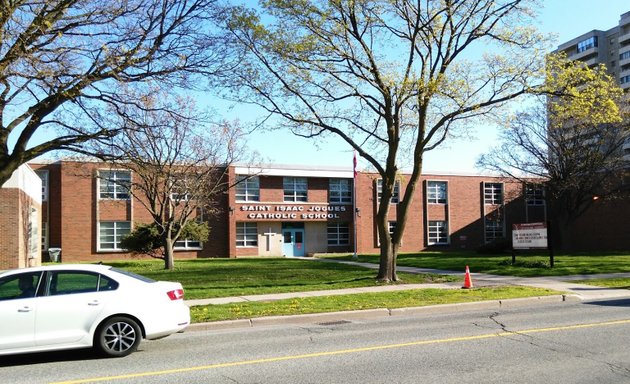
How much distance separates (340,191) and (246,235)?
8.59 meters

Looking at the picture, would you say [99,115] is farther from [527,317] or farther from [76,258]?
[76,258]

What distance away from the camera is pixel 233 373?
23.1ft

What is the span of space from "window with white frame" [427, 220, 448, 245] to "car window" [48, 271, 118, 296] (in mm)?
41900

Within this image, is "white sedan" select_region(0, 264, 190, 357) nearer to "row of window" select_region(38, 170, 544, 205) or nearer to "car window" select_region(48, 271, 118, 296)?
"car window" select_region(48, 271, 118, 296)

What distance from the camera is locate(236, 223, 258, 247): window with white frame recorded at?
42.9 meters

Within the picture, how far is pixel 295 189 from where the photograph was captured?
44500 millimetres

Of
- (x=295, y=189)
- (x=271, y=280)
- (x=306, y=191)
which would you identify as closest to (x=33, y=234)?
(x=271, y=280)

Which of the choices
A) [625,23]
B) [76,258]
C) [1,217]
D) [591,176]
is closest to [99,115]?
A: [1,217]

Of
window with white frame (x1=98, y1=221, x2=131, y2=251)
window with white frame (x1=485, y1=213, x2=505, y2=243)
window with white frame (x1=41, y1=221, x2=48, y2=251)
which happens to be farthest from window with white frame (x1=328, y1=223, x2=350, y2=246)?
window with white frame (x1=41, y1=221, x2=48, y2=251)

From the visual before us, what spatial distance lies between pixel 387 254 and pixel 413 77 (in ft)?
19.7

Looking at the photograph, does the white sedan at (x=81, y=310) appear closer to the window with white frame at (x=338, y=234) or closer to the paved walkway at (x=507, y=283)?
the paved walkway at (x=507, y=283)

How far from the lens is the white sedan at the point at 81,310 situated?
25.3 ft

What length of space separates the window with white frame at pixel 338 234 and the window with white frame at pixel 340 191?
2.07 m

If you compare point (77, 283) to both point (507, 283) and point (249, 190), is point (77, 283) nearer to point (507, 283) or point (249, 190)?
point (507, 283)
